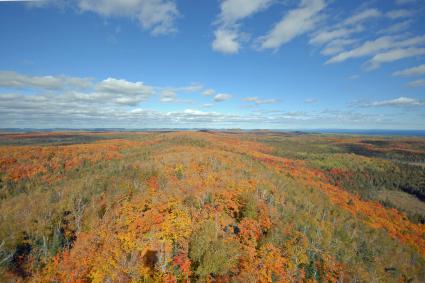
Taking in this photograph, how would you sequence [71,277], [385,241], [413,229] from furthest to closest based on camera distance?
[413,229], [385,241], [71,277]

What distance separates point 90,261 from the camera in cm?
1557

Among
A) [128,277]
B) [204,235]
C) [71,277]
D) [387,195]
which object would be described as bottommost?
[387,195]

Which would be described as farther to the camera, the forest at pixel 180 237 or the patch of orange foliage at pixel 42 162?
the patch of orange foliage at pixel 42 162

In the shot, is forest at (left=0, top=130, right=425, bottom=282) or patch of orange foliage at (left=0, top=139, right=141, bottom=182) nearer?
forest at (left=0, top=130, right=425, bottom=282)

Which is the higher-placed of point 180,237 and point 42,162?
point 42,162

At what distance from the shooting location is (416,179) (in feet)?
249

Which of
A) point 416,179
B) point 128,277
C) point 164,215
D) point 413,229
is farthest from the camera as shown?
point 416,179

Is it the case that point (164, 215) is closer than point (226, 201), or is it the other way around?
point (164, 215)

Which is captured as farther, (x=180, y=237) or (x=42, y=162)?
(x=42, y=162)

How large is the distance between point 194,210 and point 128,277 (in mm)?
7522

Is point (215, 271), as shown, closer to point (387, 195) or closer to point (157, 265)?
point (157, 265)

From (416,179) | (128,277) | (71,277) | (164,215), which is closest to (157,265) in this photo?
(128,277)

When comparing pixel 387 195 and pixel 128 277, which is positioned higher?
pixel 128 277

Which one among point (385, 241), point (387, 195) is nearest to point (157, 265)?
point (385, 241)
